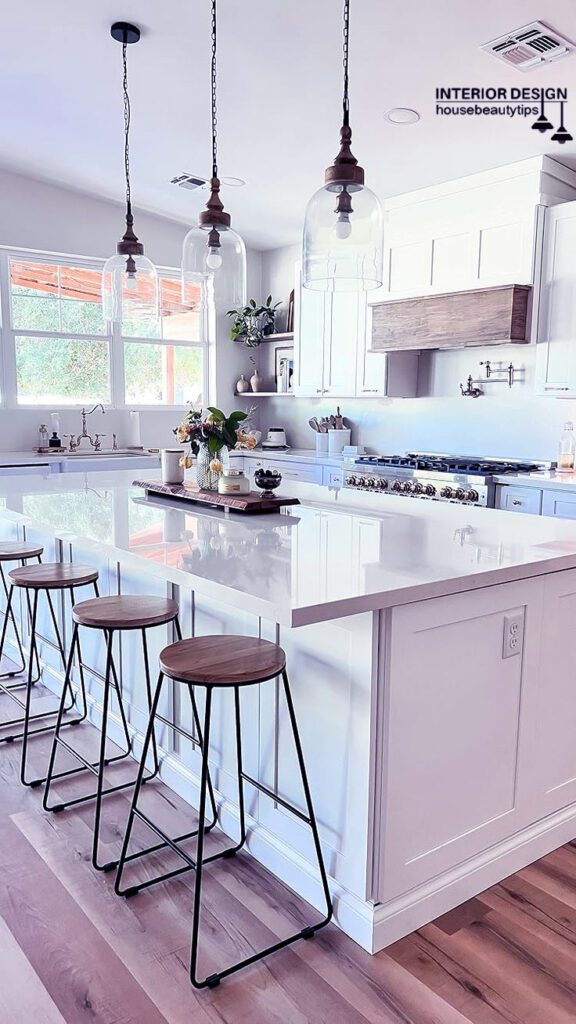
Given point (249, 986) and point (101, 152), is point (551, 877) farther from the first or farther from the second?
point (101, 152)

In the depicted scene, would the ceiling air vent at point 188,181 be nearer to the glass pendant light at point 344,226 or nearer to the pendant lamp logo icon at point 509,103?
the pendant lamp logo icon at point 509,103

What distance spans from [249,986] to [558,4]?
135 inches

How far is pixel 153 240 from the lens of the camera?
6375 mm

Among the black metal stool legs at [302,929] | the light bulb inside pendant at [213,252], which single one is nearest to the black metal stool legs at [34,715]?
the black metal stool legs at [302,929]

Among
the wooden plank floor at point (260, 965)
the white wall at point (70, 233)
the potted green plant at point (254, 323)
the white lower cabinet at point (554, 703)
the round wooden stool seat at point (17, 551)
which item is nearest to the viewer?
the wooden plank floor at point (260, 965)

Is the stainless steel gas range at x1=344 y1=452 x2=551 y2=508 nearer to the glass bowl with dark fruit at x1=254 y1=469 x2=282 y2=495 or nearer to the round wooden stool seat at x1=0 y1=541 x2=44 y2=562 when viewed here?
the glass bowl with dark fruit at x1=254 y1=469 x2=282 y2=495

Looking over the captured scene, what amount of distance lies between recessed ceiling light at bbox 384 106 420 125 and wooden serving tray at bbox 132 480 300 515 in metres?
2.27

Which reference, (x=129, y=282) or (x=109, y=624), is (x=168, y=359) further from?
(x=109, y=624)

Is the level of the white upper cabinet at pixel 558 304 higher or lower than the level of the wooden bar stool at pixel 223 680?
higher

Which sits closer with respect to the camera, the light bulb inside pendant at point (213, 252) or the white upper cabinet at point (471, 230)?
the light bulb inside pendant at point (213, 252)

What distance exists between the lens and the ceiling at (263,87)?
321cm

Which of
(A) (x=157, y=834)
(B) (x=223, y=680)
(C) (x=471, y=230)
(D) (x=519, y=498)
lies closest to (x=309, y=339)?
(C) (x=471, y=230)

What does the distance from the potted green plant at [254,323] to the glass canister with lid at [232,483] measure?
4.00 meters

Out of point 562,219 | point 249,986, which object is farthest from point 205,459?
point 562,219
